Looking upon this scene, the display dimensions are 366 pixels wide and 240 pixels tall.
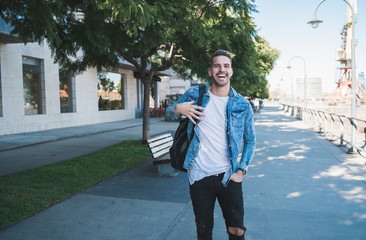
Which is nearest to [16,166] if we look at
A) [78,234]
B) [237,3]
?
[78,234]

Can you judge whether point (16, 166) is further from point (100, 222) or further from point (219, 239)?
point (219, 239)

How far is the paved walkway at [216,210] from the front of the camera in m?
3.60

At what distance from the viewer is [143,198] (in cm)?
493

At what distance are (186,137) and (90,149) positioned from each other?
26.0 feet

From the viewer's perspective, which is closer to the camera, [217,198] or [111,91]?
[217,198]

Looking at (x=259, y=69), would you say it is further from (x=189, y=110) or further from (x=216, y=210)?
(x=189, y=110)

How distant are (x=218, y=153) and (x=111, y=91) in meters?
22.1

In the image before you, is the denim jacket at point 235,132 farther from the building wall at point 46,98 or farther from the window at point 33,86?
the window at point 33,86

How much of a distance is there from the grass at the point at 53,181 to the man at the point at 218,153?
9.14 ft

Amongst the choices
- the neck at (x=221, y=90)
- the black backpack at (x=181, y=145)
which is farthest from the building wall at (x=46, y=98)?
the neck at (x=221, y=90)

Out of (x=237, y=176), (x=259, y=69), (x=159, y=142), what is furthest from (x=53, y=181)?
(x=259, y=69)

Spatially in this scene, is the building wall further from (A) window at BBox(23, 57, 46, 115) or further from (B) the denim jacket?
(B) the denim jacket

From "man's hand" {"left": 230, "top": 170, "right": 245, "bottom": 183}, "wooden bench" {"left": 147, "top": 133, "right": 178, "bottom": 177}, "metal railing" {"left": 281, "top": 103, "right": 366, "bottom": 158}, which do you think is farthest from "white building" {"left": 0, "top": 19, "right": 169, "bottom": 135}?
"man's hand" {"left": 230, "top": 170, "right": 245, "bottom": 183}

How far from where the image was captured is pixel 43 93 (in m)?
16.0
